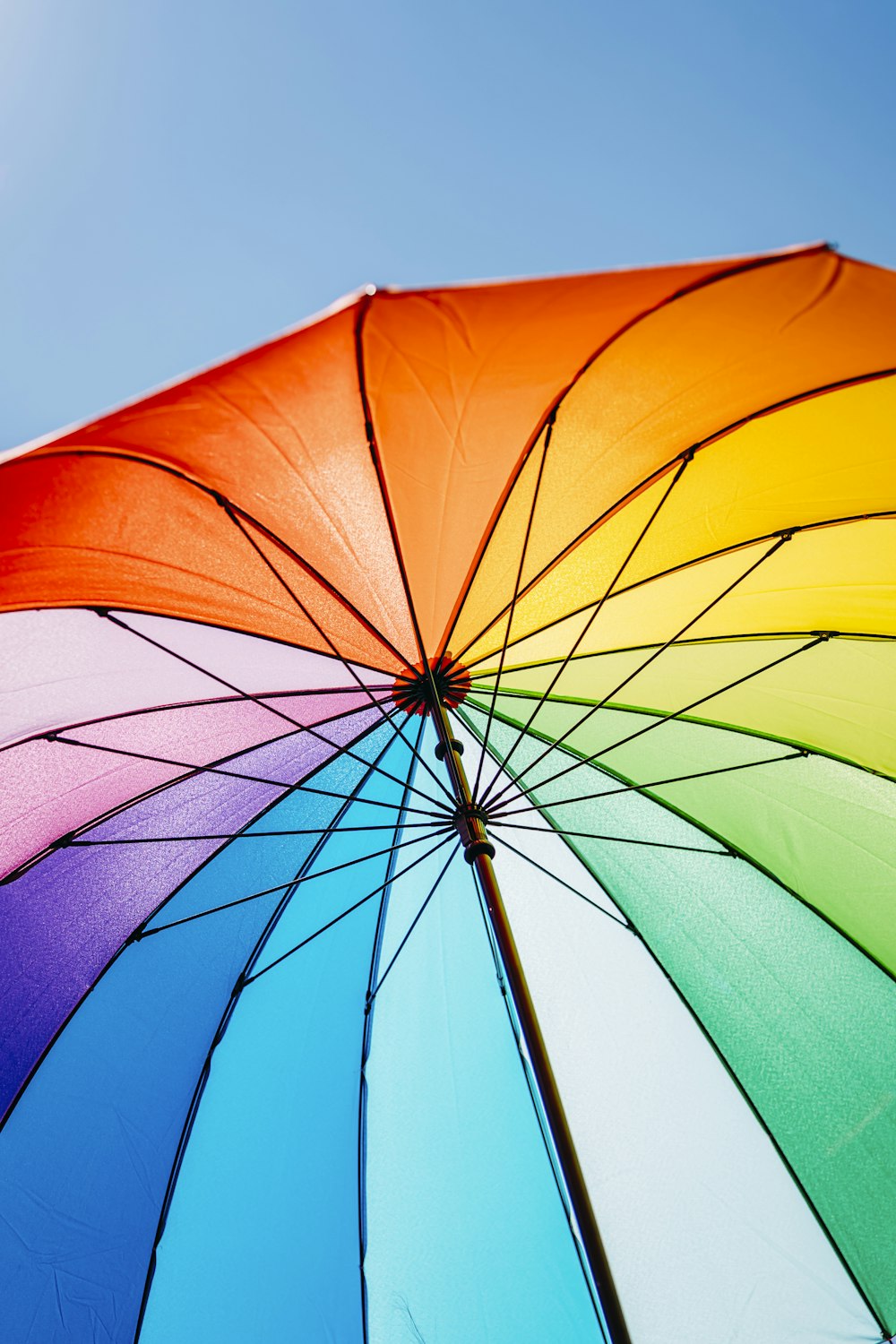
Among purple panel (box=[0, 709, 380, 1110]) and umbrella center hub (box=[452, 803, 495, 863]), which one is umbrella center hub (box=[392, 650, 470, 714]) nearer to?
umbrella center hub (box=[452, 803, 495, 863])

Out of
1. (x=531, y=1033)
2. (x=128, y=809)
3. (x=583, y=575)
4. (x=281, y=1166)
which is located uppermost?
(x=128, y=809)

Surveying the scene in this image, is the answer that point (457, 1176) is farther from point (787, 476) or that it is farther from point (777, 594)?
point (787, 476)

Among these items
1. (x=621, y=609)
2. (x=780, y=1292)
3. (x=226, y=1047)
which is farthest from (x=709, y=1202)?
(x=621, y=609)

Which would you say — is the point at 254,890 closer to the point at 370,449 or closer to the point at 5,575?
the point at 5,575

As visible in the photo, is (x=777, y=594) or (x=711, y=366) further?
(x=777, y=594)

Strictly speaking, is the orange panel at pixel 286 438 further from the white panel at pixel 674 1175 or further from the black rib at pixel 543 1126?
the white panel at pixel 674 1175

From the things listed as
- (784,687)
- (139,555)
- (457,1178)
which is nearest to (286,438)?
(139,555)

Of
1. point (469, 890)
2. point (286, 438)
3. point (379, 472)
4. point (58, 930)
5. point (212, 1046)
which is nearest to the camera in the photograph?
point (286, 438)

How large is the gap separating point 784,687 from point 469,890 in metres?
1.32

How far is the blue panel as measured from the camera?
2.24m

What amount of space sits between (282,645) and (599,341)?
135cm

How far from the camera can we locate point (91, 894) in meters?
2.49

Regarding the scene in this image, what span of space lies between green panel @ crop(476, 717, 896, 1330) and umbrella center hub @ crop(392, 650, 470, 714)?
0.71m

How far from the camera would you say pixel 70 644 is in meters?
2.29
